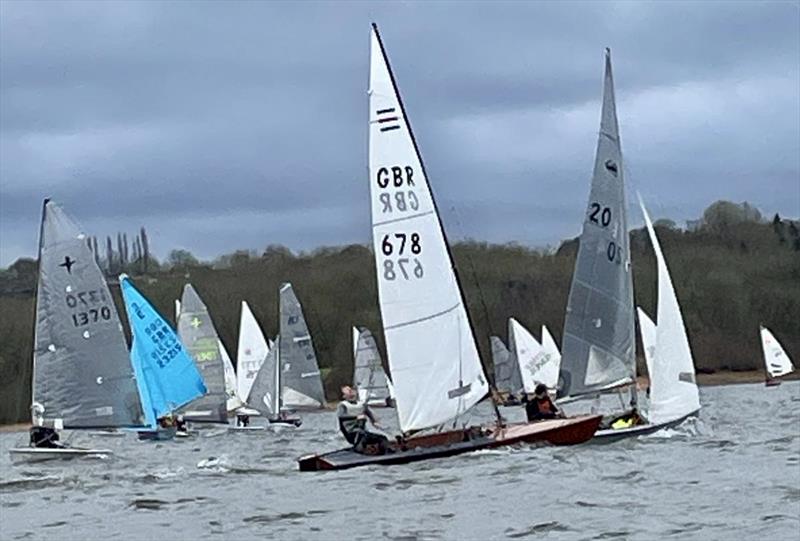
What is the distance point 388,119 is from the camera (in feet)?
77.8

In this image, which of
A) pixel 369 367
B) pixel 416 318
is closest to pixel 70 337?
pixel 416 318

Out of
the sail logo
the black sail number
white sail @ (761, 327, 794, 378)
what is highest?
the sail logo

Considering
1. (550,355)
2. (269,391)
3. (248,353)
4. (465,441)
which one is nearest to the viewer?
(465,441)

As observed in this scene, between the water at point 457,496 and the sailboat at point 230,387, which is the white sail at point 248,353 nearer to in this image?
the sailboat at point 230,387

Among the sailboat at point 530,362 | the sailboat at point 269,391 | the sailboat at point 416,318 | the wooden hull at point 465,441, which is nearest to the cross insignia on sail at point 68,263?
the wooden hull at point 465,441

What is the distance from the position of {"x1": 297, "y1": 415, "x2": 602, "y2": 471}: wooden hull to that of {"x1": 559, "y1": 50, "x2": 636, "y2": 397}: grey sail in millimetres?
3045

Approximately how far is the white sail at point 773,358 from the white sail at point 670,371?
40.9 metres

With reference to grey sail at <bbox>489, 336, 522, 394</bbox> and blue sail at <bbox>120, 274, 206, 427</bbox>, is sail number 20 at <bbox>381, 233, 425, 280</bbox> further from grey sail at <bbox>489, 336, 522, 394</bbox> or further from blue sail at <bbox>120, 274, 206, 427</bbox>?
grey sail at <bbox>489, 336, 522, 394</bbox>

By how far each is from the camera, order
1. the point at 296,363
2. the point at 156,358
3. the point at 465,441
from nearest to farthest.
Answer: the point at 465,441
the point at 156,358
the point at 296,363

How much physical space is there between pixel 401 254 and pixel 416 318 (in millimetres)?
895

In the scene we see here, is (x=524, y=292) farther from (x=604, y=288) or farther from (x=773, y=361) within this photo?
(x=604, y=288)

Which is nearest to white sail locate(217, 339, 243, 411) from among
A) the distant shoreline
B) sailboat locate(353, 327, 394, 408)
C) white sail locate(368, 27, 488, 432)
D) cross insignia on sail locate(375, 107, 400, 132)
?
sailboat locate(353, 327, 394, 408)

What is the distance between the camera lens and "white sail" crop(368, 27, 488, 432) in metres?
23.7

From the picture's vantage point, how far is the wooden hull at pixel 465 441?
23.4 m
